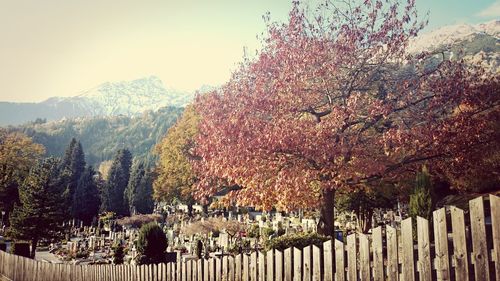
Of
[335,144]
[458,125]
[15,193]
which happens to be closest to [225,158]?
[335,144]

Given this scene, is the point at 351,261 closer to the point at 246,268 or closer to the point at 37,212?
the point at 246,268

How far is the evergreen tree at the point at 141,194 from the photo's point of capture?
59.2 metres

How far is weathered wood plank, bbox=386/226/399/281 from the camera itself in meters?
4.66

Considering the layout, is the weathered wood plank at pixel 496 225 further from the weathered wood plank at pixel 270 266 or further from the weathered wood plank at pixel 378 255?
the weathered wood plank at pixel 270 266

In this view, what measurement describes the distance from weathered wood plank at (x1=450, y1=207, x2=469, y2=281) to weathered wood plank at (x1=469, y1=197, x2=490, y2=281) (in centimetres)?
9

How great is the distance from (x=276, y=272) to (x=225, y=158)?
25.9ft

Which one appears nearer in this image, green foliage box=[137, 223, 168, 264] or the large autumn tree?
the large autumn tree

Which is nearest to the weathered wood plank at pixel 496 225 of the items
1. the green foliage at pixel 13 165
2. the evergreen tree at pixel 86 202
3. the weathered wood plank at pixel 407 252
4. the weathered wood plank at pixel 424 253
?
the weathered wood plank at pixel 424 253

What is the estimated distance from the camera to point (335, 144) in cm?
1430

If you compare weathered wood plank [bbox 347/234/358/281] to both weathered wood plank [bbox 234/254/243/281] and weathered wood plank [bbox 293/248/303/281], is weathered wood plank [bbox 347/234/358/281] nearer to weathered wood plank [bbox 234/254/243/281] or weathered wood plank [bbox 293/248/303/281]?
weathered wood plank [bbox 293/248/303/281]

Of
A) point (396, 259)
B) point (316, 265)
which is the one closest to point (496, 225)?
point (396, 259)

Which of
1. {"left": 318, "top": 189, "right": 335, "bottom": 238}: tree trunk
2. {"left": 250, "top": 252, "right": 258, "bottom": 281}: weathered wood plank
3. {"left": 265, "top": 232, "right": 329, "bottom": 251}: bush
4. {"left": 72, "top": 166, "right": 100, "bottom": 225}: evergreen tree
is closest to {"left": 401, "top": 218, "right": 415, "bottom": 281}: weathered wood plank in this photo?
{"left": 250, "top": 252, "right": 258, "bottom": 281}: weathered wood plank

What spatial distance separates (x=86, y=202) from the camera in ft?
187

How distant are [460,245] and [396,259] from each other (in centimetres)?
78
